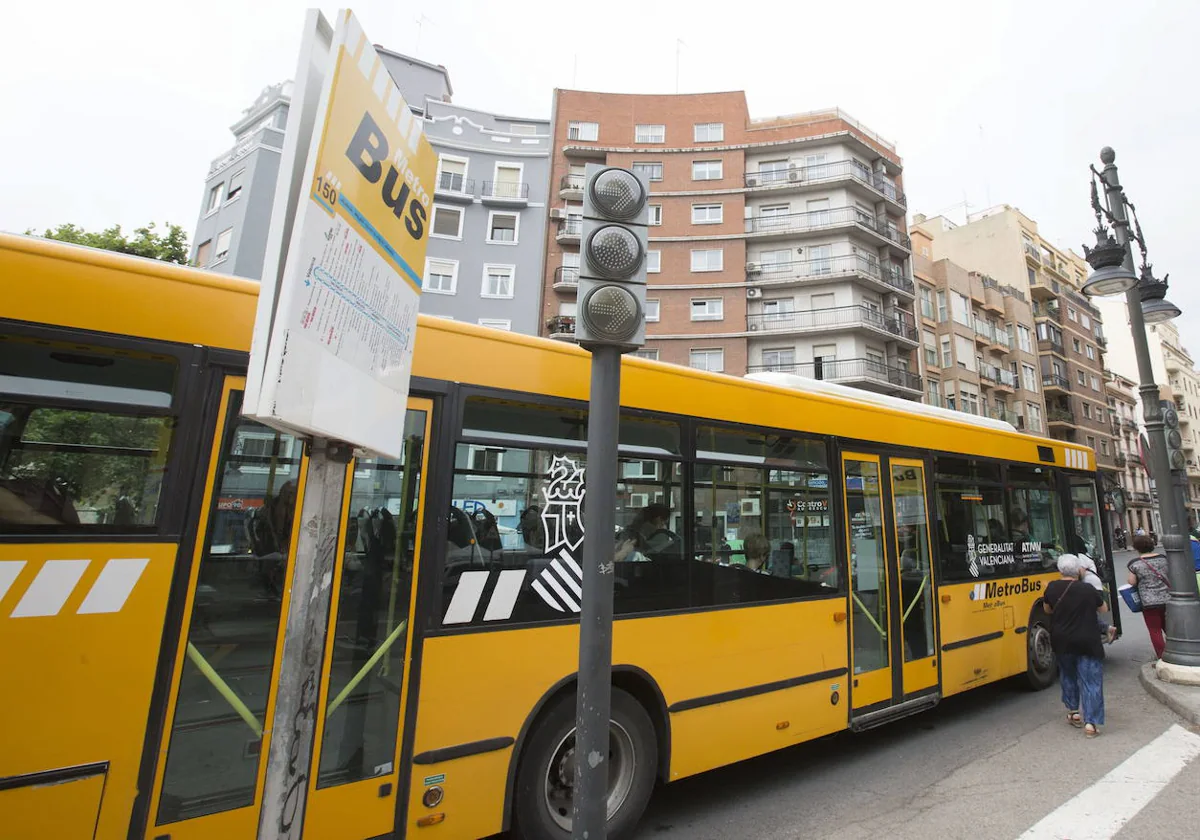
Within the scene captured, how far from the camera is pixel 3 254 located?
2.45m

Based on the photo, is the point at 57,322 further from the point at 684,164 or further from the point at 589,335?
the point at 684,164

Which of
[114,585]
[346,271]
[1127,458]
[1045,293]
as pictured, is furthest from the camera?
[1127,458]

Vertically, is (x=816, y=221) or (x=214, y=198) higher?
(x=816, y=221)

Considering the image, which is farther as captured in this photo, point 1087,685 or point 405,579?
point 1087,685

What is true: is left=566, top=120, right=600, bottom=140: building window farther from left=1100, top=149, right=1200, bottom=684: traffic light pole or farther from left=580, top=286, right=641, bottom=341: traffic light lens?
left=580, top=286, right=641, bottom=341: traffic light lens

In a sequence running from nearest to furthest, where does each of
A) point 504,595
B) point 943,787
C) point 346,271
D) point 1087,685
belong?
1. point 346,271
2. point 504,595
3. point 943,787
4. point 1087,685

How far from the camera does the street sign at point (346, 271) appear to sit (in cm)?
161

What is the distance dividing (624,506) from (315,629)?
8.03 ft

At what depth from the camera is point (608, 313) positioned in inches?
111

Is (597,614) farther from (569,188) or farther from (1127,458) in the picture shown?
(1127,458)

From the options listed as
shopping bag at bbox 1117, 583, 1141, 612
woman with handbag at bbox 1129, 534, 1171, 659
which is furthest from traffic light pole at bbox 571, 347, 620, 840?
shopping bag at bbox 1117, 583, 1141, 612

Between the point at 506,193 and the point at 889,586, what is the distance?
28717mm

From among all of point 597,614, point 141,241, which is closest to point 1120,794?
point 597,614

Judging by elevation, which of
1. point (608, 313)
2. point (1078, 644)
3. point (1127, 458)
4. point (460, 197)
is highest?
point (460, 197)
